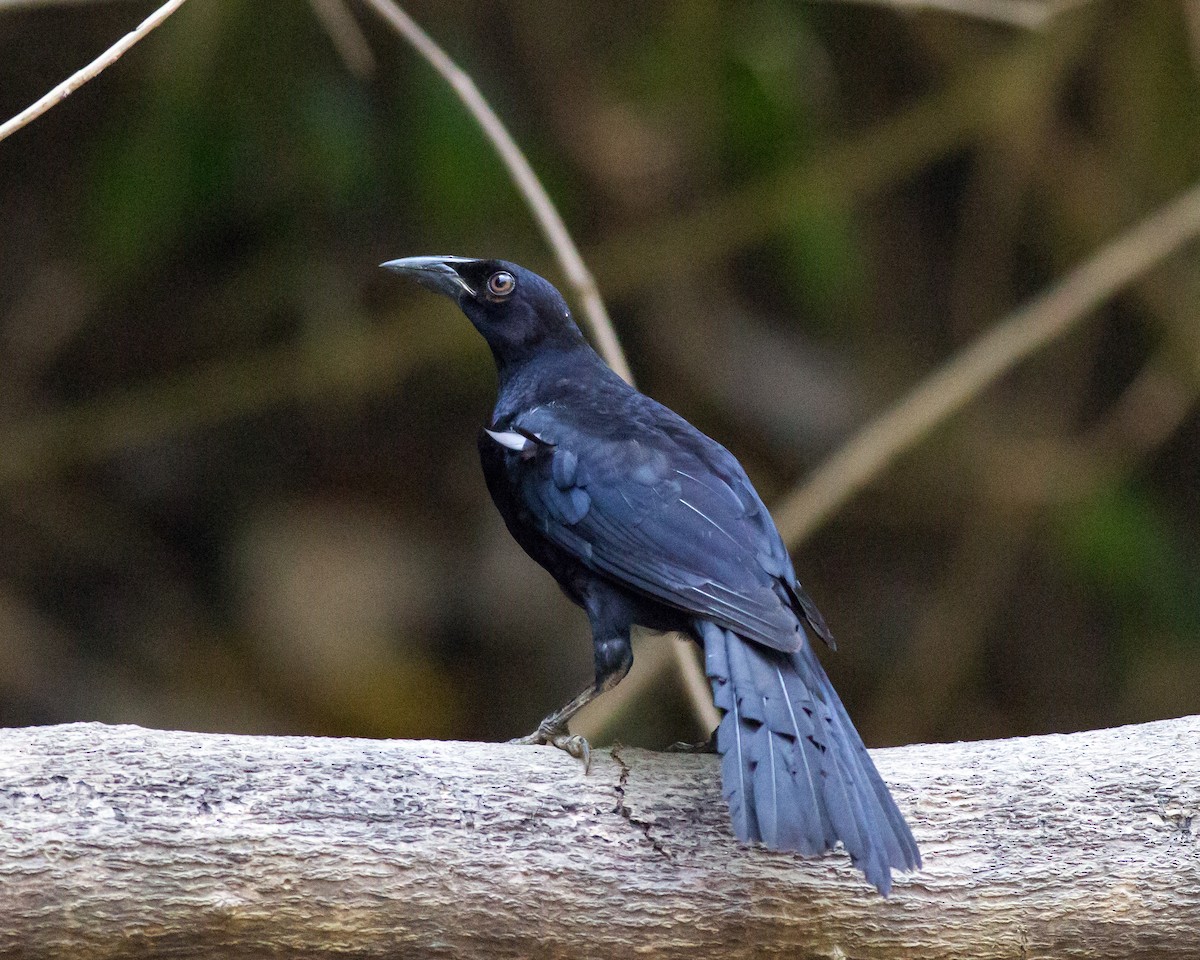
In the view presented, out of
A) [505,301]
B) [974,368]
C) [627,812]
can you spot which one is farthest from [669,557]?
[974,368]

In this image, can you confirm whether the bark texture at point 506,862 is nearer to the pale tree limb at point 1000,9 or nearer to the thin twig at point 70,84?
the thin twig at point 70,84

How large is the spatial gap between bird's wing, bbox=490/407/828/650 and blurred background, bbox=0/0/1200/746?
2346 millimetres

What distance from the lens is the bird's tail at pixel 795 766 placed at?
6.97ft

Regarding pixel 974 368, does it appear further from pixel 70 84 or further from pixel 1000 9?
pixel 70 84

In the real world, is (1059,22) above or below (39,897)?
above

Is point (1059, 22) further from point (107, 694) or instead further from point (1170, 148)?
point (107, 694)

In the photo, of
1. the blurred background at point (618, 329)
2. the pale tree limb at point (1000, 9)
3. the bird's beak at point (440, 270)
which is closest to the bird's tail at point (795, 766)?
the bird's beak at point (440, 270)

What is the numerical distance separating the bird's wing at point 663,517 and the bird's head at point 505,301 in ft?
1.26

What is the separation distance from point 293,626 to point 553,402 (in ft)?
10.3

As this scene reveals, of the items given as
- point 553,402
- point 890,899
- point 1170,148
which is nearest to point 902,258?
point 1170,148

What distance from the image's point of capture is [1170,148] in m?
5.68

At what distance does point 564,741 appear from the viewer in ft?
8.26

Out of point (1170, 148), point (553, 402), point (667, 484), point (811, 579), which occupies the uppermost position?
point (1170, 148)

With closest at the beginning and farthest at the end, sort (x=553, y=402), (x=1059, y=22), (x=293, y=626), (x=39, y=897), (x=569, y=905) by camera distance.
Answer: (x=39, y=897)
(x=569, y=905)
(x=553, y=402)
(x=1059, y=22)
(x=293, y=626)
